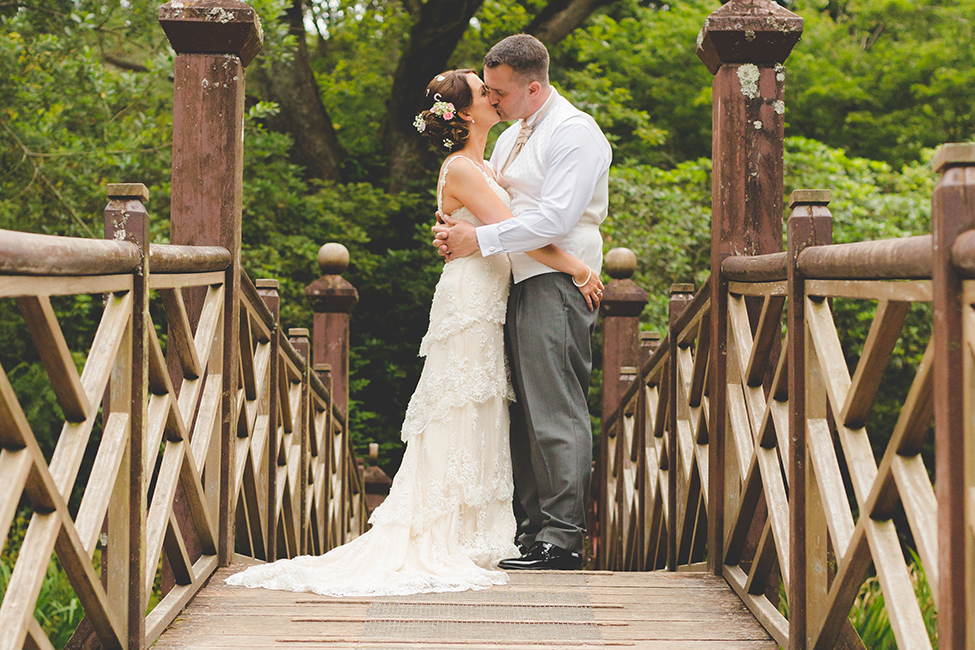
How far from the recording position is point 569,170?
3.25m

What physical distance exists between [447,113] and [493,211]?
408mm

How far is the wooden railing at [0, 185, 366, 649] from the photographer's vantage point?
154 centimetres

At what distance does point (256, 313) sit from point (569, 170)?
1.20 metres

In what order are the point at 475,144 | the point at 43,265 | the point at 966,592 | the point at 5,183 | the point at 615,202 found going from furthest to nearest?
1. the point at 615,202
2. the point at 5,183
3. the point at 475,144
4. the point at 43,265
5. the point at 966,592

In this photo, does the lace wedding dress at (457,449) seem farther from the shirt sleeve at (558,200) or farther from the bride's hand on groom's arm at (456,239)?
the shirt sleeve at (558,200)

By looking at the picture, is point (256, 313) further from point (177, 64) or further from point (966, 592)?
point (966, 592)

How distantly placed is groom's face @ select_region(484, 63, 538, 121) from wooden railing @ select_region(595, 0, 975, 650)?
0.69 metres

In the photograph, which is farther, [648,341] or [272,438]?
[648,341]

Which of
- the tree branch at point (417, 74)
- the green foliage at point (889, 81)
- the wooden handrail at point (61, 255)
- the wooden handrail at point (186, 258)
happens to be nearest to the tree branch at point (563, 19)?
the tree branch at point (417, 74)

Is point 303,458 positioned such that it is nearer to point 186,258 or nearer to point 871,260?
point 186,258

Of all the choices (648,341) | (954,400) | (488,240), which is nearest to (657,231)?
(648,341)

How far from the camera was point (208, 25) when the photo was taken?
9.62ft

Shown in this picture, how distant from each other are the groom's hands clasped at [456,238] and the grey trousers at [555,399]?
24 cm

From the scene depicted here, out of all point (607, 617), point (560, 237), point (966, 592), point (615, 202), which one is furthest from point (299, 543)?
point (615, 202)
